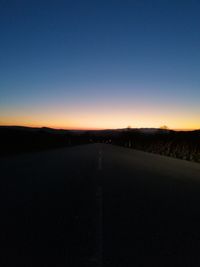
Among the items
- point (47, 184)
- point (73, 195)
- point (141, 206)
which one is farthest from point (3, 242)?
point (47, 184)

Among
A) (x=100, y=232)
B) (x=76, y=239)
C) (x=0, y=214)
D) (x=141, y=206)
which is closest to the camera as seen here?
(x=76, y=239)

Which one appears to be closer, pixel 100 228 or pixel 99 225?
pixel 100 228

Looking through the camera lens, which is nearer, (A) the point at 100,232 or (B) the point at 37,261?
(B) the point at 37,261

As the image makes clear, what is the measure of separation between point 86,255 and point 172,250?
122cm

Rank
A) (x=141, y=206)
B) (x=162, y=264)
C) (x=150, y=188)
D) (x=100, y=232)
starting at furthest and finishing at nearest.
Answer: (x=150, y=188)
(x=141, y=206)
(x=100, y=232)
(x=162, y=264)

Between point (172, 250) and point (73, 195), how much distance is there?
5037mm

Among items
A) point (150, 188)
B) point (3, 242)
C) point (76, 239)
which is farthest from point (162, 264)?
point (150, 188)

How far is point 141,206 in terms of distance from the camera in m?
8.45

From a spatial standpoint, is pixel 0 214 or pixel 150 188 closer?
pixel 0 214

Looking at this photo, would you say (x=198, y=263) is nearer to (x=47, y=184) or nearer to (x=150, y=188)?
(x=150, y=188)

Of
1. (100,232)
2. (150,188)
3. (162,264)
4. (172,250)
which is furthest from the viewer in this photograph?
(150,188)

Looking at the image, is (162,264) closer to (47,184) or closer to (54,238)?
(54,238)

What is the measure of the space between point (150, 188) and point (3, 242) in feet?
22.5

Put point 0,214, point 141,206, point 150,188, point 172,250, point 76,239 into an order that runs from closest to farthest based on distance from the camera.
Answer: point 172,250 < point 76,239 < point 0,214 < point 141,206 < point 150,188
